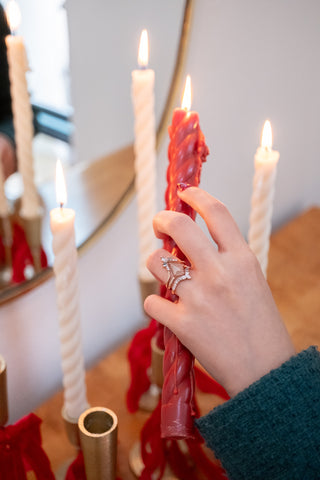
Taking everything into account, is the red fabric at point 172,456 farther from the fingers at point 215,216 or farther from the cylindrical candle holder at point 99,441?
the fingers at point 215,216

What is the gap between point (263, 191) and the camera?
469 millimetres

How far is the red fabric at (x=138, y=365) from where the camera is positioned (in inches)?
23.3

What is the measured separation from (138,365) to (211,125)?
0.39 metres

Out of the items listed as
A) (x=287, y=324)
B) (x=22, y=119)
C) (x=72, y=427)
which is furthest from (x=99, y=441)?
(x=287, y=324)

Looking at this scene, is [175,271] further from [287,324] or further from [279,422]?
[287,324]

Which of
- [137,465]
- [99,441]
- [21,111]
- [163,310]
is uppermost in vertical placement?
[21,111]

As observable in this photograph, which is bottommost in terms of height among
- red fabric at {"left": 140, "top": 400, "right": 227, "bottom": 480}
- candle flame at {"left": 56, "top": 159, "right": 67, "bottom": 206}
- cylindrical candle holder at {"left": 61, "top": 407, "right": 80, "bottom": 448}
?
red fabric at {"left": 140, "top": 400, "right": 227, "bottom": 480}

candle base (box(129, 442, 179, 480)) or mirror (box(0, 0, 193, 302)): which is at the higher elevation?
mirror (box(0, 0, 193, 302))

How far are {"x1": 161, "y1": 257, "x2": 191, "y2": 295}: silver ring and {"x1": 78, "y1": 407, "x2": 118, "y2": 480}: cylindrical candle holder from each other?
131 millimetres

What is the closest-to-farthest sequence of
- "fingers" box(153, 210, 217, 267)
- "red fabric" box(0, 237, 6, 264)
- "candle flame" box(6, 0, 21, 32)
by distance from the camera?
"fingers" box(153, 210, 217, 267) → "candle flame" box(6, 0, 21, 32) → "red fabric" box(0, 237, 6, 264)

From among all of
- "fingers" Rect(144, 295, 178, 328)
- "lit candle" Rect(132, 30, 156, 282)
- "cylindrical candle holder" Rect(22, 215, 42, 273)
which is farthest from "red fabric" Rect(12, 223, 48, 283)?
"fingers" Rect(144, 295, 178, 328)

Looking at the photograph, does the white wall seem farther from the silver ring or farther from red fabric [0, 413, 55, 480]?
the silver ring

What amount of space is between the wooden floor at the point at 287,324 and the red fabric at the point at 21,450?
3.5 inches

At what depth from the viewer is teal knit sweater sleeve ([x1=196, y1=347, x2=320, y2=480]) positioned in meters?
0.37
